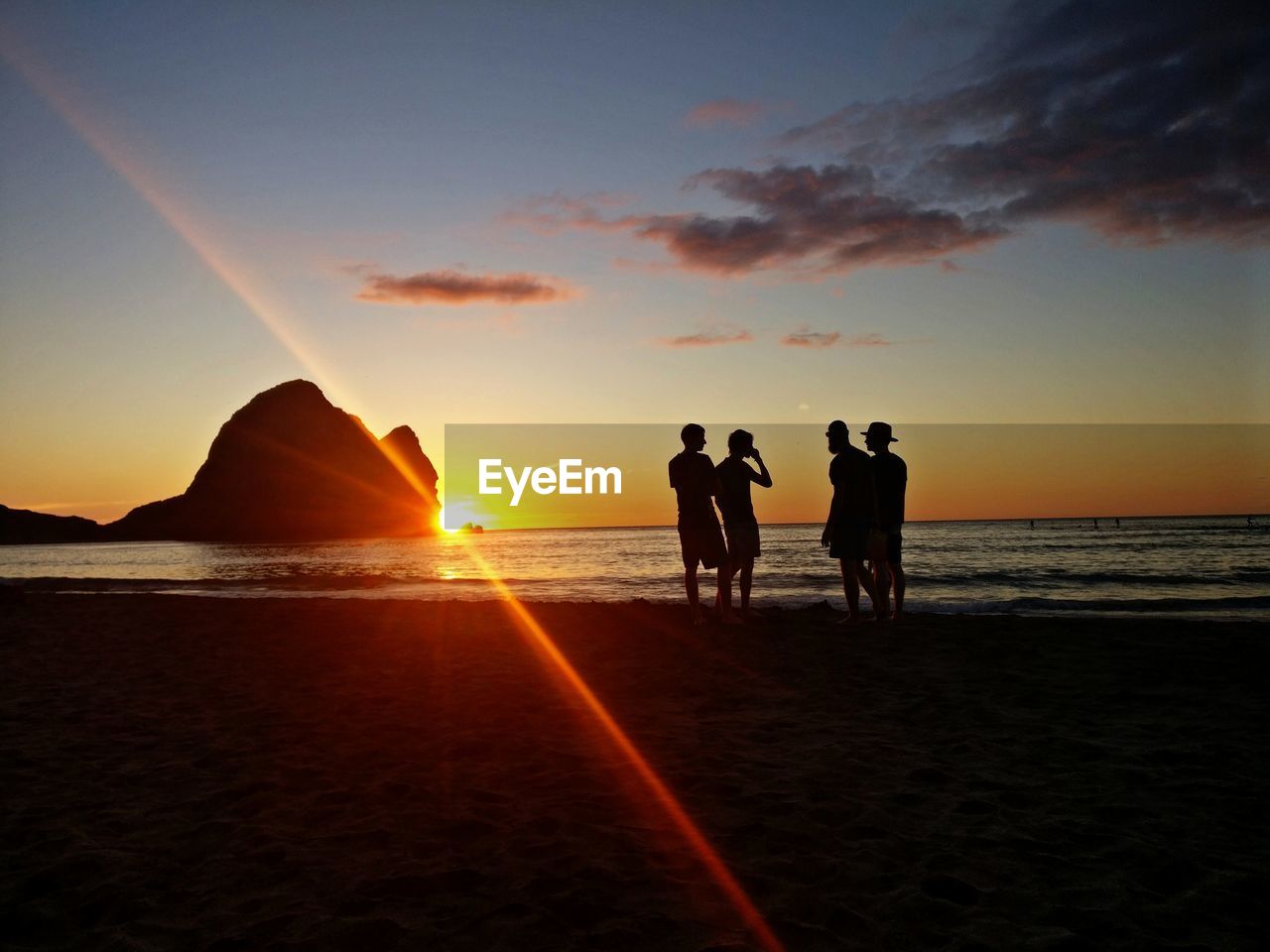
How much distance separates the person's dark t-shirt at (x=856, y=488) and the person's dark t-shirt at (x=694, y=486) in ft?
5.68

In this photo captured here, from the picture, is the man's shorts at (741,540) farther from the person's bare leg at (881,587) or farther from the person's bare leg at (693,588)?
the person's bare leg at (881,587)

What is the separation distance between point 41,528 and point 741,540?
197 m

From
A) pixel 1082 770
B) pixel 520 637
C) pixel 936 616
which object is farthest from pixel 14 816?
pixel 936 616

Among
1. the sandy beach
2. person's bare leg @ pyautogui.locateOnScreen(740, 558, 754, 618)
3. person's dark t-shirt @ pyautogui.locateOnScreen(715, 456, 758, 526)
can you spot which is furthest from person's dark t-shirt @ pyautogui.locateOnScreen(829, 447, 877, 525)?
the sandy beach

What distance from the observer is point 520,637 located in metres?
11.6

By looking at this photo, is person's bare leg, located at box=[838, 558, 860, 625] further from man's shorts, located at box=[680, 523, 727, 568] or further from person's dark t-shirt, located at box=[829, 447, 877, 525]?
man's shorts, located at box=[680, 523, 727, 568]

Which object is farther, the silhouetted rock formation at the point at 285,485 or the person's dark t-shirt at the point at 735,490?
the silhouetted rock formation at the point at 285,485

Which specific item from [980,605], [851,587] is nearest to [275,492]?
[980,605]

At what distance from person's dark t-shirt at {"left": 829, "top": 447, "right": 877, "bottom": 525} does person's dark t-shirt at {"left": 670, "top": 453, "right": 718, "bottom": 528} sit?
1.73 m

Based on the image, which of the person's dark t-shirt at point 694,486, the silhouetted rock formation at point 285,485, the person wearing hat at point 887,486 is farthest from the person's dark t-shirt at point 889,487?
the silhouetted rock formation at point 285,485

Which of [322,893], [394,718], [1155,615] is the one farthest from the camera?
[1155,615]

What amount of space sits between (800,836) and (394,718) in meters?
4.05

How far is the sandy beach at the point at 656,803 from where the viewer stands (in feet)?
10.1

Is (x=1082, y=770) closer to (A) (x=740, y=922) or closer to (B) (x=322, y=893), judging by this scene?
(A) (x=740, y=922)
